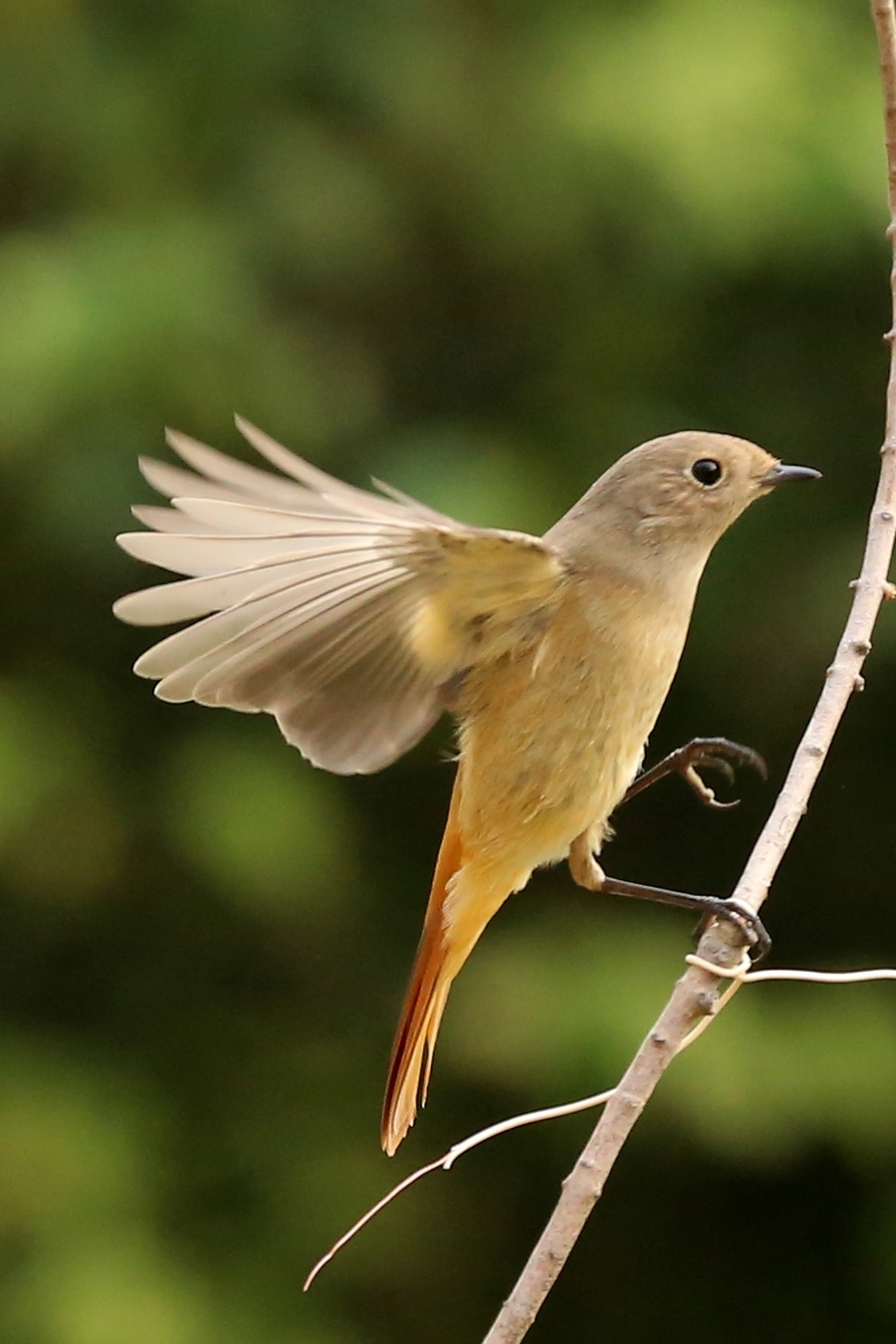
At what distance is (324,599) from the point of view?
2.31 metres

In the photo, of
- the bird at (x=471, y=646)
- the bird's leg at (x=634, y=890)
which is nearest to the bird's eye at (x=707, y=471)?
the bird at (x=471, y=646)

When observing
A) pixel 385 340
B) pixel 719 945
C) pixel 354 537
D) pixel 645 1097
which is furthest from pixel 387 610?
pixel 385 340

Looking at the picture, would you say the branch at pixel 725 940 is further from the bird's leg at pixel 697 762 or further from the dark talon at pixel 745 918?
the bird's leg at pixel 697 762

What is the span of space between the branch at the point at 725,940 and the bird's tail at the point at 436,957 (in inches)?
22.4

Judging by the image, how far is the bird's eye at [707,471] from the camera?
256 centimetres

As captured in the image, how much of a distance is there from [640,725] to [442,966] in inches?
16.1

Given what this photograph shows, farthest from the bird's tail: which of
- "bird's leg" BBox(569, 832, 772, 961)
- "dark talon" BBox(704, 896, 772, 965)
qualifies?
"dark talon" BBox(704, 896, 772, 965)

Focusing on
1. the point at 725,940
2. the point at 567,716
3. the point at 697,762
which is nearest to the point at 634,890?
the point at 697,762

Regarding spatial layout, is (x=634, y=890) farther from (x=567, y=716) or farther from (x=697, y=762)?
(x=567, y=716)

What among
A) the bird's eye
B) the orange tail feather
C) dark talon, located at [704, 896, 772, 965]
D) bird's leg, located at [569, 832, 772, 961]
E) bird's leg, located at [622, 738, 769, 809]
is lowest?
the orange tail feather

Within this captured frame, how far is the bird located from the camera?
2.16 meters

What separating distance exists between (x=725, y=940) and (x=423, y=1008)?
66cm

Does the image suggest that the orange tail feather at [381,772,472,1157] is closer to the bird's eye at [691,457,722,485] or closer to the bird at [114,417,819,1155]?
the bird at [114,417,819,1155]

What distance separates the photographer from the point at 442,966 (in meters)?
2.46
